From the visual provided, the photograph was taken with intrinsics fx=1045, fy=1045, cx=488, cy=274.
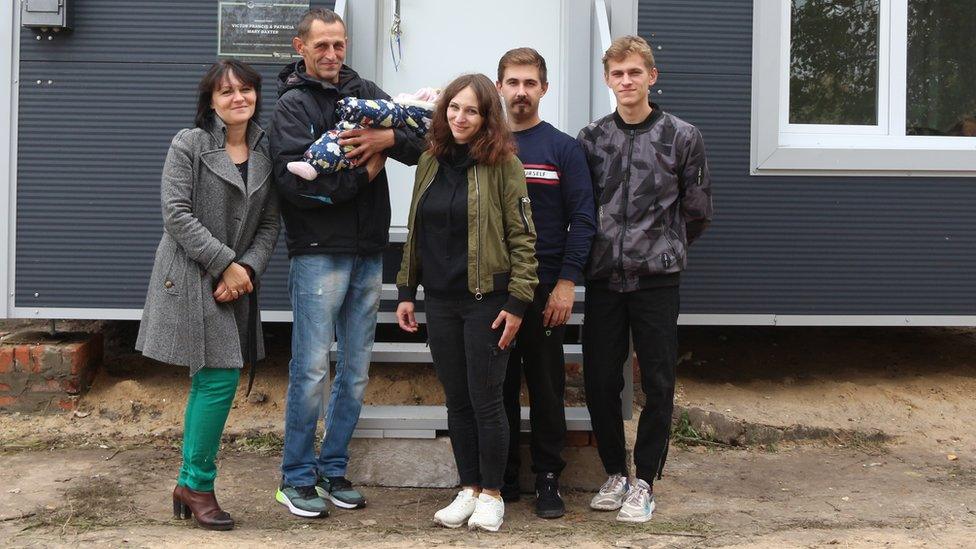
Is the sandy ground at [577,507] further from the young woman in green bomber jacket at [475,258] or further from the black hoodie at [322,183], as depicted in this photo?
the black hoodie at [322,183]

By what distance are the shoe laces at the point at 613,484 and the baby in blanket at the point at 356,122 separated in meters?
1.61

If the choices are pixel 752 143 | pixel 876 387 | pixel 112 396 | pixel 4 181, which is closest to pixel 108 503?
pixel 112 396

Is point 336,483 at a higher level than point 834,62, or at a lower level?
lower

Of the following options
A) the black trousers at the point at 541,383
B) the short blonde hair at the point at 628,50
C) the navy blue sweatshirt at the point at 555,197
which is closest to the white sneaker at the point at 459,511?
the black trousers at the point at 541,383

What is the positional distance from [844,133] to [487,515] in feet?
10.8

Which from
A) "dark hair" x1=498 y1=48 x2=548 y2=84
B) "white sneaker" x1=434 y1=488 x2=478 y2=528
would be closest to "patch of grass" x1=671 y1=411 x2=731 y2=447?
"white sneaker" x1=434 y1=488 x2=478 y2=528

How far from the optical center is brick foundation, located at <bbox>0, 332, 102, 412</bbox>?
557cm

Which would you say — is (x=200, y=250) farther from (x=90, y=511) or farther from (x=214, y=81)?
(x=90, y=511)

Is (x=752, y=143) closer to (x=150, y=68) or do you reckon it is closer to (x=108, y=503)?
(x=150, y=68)

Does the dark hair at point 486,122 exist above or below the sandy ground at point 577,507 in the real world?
above

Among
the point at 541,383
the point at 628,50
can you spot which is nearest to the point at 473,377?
the point at 541,383

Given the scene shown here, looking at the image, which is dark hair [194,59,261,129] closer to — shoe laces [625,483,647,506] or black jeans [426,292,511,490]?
black jeans [426,292,511,490]

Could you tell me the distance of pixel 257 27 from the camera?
5527 millimetres

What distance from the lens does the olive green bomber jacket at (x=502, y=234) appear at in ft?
12.4
